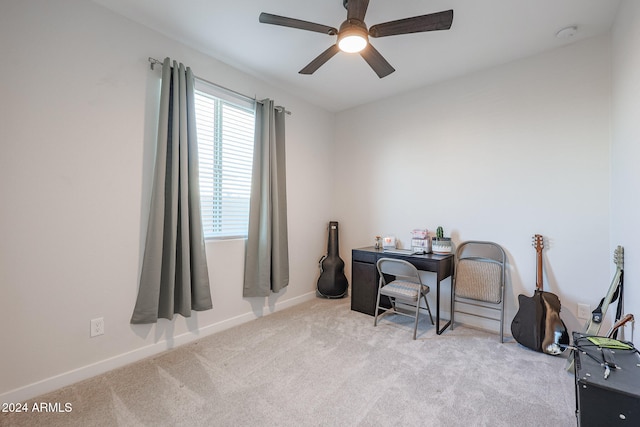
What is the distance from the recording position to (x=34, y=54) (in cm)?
166

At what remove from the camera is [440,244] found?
9.27ft

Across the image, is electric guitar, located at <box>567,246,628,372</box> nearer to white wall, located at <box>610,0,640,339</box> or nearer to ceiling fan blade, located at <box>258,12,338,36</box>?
white wall, located at <box>610,0,640,339</box>

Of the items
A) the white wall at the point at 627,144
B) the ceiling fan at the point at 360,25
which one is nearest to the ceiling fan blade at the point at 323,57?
the ceiling fan at the point at 360,25

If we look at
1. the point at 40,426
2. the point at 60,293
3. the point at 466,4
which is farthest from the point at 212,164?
the point at 466,4

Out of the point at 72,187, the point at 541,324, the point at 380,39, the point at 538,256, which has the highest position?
the point at 380,39

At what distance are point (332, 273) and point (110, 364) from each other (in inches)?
89.8

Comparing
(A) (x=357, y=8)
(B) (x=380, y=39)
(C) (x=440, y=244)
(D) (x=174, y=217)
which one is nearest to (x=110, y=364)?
(D) (x=174, y=217)

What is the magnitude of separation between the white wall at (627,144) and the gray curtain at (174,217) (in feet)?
9.48

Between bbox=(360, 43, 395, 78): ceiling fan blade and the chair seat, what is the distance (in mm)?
1870

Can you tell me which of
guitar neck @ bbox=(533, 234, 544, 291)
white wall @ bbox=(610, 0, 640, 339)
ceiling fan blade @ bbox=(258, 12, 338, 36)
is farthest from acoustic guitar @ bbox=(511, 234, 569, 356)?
ceiling fan blade @ bbox=(258, 12, 338, 36)

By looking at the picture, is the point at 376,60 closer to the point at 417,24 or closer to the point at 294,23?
the point at 417,24

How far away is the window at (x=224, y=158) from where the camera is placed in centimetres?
250

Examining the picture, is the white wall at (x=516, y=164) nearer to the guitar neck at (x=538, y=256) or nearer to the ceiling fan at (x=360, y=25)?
the guitar neck at (x=538, y=256)

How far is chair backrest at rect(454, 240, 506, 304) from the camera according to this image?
98.0 inches
